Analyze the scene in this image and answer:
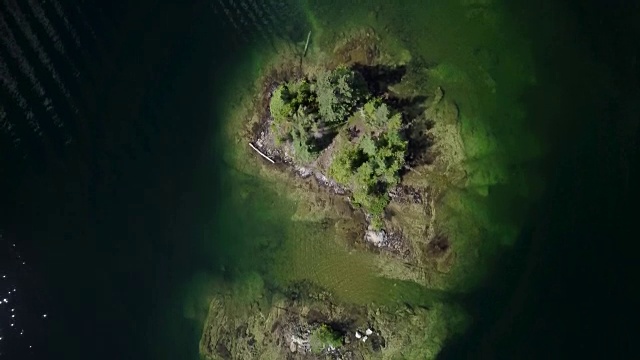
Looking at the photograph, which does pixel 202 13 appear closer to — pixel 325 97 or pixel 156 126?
pixel 156 126

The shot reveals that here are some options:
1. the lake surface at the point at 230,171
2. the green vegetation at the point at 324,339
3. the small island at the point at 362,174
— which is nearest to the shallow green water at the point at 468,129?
the lake surface at the point at 230,171

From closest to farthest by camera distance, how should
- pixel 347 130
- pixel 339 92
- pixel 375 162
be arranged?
pixel 339 92, pixel 375 162, pixel 347 130

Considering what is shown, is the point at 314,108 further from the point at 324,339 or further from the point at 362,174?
the point at 324,339

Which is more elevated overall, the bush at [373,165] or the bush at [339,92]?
the bush at [339,92]

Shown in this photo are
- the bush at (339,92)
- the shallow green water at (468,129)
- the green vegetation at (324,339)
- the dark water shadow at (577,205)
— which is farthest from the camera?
the green vegetation at (324,339)

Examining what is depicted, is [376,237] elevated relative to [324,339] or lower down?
elevated

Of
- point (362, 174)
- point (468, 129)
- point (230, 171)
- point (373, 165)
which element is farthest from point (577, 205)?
point (230, 171)

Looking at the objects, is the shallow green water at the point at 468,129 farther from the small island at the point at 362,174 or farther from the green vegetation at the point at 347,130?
the green vegetation at the point at 347,130
